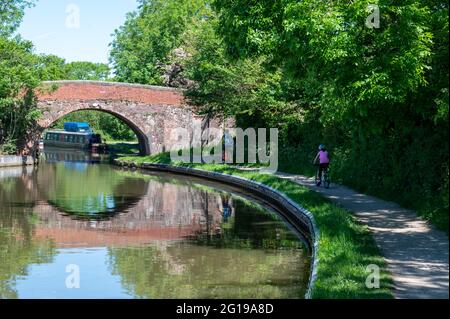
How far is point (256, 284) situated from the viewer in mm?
11383

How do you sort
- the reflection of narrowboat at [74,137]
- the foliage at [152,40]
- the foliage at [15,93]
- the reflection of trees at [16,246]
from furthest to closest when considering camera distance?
1. the reflection of narrowboat at [74,137]
2. the foliage at [152,40]
3. the foliage at [15,93]
4. the reflection of trees at [16,246]

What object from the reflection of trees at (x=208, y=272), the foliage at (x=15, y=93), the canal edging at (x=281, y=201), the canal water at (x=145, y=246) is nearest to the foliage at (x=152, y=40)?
the foliage at (x=15, y=93)

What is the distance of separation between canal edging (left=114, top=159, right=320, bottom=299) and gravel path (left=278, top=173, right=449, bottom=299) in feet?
3.58

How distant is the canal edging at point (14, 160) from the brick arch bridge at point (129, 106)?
936mm

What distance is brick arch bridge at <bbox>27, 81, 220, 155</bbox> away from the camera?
41.5 meters

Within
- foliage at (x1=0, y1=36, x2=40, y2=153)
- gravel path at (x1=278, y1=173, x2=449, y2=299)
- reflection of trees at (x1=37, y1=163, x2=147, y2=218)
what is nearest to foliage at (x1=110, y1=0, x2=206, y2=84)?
foliage at (x1=0, y1=36, x2=40, y2=153)

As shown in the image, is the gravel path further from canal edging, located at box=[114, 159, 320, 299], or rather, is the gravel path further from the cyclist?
the cyclist

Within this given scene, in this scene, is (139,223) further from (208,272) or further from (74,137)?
(74,137)

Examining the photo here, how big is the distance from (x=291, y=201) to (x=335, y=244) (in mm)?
7294

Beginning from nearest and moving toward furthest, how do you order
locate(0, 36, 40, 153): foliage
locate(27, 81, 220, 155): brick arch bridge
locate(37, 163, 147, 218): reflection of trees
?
locate(37, 163, 147, 218): reflection of trees
locate(0, 36, 40, 153): foliage
locate(27, 81, 220, 155): brick arch bridge

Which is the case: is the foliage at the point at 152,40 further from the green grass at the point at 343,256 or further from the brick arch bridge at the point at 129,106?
the green grass at the point at 343,256

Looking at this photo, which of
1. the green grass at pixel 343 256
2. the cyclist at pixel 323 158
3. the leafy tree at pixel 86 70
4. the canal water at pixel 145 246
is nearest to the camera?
the green grass at pixel 343 256

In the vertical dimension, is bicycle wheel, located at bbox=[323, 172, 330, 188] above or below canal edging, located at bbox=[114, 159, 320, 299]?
above

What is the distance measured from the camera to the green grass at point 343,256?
8.72 metres
